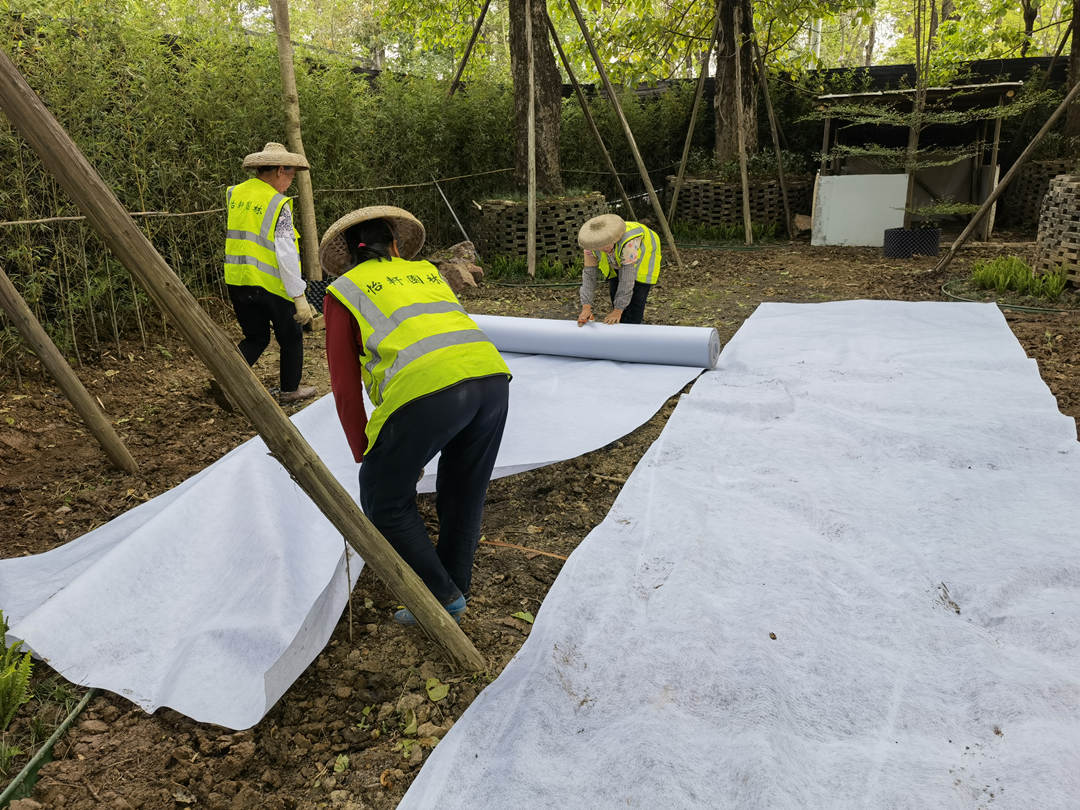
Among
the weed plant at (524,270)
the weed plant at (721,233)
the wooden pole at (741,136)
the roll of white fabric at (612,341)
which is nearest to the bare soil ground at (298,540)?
the roll of white fabric at (612,341)

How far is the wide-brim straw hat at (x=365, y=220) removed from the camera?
2020 millimetres

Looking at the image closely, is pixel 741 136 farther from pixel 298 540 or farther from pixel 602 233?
pixel 298 540

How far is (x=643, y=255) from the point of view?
4633 millimetres

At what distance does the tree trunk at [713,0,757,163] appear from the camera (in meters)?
9.37

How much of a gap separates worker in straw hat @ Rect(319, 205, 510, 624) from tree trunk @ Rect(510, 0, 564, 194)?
615 centimetres

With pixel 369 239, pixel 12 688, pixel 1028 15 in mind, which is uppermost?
pixel 1028 15

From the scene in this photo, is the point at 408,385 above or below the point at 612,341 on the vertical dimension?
above

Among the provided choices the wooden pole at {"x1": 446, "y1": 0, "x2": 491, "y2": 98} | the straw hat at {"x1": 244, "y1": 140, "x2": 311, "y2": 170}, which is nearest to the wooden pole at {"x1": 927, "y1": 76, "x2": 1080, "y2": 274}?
the wooden pole at {"x1": 446, "y1": 0, "x2": 491, "y2": 98}

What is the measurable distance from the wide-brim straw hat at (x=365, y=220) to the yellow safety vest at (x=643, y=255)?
7.73 ft

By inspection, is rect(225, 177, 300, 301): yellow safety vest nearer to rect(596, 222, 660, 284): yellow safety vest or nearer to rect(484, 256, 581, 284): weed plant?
rect(596, 222, 660, 284): yellow safety vest

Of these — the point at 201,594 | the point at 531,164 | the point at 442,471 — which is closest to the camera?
the point at 442,471

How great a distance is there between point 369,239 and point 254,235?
2.03 meters

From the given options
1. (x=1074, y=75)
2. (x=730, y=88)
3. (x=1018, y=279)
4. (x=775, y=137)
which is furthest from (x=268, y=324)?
(x=1074, y=75)

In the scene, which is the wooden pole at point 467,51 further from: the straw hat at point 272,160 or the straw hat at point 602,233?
the straw hat at point 272,160
